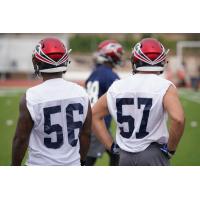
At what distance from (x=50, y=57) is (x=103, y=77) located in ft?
6.30

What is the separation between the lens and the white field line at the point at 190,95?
1595 cm

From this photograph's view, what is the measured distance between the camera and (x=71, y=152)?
3.49 meters

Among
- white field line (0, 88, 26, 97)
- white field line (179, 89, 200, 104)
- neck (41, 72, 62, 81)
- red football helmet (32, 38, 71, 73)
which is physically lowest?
white field line (0, 88, 26, 97)

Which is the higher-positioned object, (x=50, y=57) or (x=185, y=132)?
(x=50, y=57)

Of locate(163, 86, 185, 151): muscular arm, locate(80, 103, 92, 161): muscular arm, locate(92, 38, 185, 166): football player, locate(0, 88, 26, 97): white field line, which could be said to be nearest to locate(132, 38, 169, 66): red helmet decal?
locate(92, 38, 185, 166): football player

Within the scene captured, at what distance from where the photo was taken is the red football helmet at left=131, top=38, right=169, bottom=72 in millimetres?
3740

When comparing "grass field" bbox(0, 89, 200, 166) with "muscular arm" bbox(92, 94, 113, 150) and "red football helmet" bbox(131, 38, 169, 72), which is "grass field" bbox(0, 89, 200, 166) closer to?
"muscular arm" bbox(92, 94, 113, 150)

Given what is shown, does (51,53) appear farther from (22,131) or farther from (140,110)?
(140,110)

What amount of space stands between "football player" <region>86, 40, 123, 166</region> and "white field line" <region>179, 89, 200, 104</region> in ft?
32.8

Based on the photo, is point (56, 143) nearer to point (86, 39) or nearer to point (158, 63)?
point (158, 63)

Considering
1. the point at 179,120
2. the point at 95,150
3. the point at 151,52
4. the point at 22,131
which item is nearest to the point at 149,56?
the point at 151,52

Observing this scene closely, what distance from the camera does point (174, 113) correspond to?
3.49m

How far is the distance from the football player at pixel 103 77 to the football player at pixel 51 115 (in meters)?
1.82
